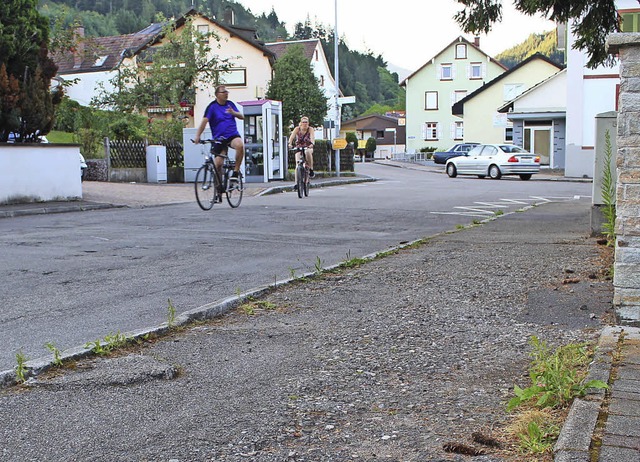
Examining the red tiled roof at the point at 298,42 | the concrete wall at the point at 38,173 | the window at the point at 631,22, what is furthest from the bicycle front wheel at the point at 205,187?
the red tiled roof at the point at 298,42

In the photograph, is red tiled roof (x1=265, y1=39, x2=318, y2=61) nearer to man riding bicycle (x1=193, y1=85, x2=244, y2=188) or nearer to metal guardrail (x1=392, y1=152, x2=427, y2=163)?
metal guardrail (x1=392, y1=152, x2=427, y2=163)

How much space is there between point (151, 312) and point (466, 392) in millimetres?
2737

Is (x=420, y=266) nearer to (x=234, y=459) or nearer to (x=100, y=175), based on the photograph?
(x=234, y=459)

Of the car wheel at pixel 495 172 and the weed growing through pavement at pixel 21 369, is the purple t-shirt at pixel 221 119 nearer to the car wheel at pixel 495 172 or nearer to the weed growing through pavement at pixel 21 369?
the weed growing through pavement at pixel 21 369

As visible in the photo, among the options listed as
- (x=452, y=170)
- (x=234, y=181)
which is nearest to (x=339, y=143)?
(x=452, y=170)

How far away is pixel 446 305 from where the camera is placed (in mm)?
5770

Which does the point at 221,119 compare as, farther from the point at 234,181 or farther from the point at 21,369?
the point at 21,369

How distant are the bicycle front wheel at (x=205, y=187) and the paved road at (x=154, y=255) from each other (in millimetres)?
232

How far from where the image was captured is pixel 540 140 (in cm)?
5019

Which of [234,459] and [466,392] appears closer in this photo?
[234,459]

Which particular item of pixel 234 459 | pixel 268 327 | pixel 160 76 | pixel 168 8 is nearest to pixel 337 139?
pixel 160 76

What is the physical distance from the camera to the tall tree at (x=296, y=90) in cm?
5984

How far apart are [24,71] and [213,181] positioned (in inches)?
238

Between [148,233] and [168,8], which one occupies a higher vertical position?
[168,8]
